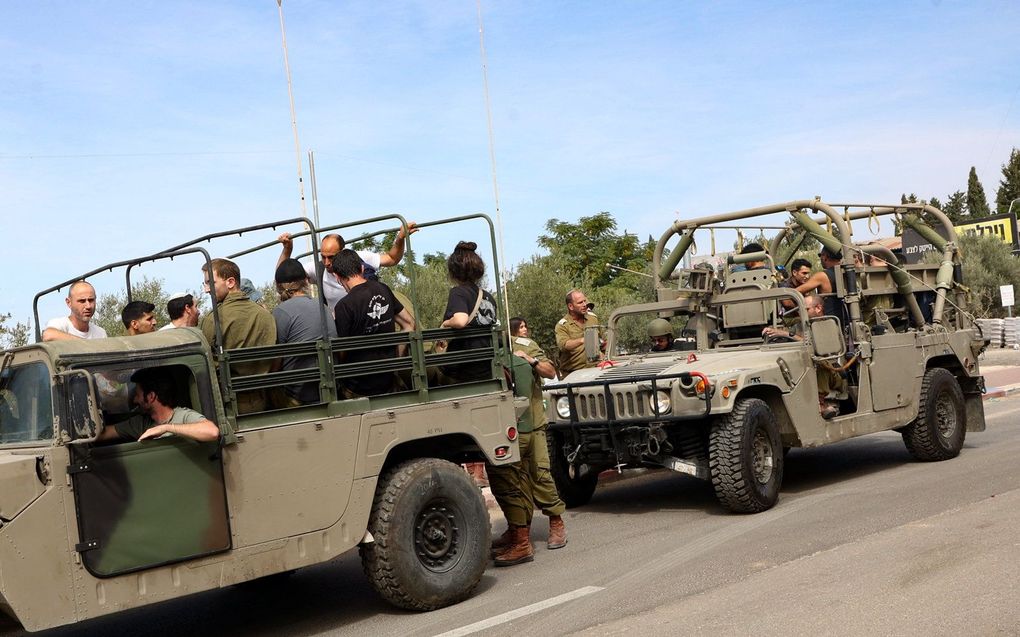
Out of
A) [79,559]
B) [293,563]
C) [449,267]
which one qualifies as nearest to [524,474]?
[449,267]

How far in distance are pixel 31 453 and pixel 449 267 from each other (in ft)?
10.4

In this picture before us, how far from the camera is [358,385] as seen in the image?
22.1 feet

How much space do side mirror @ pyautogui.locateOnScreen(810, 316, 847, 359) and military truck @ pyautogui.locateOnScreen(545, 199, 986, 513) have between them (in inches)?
0.5

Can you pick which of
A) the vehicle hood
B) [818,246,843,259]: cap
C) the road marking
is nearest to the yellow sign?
[818,246,843,259]: cap

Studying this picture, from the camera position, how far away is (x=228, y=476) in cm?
590

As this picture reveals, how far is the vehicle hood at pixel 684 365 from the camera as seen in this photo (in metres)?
9.41

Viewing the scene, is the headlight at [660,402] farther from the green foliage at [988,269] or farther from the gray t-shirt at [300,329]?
the green foliage at [988,269]

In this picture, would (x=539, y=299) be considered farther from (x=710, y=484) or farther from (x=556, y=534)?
(x=556, y=534)

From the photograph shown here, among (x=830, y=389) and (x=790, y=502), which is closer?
(x=790, y=502)

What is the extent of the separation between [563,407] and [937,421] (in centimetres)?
421

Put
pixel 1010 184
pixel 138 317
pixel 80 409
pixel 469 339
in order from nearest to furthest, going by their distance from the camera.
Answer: pixel 80 409
pixel 138 317
pixel 469 339
pixel 1010 184

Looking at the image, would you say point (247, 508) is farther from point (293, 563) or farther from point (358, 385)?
point (358, 385)

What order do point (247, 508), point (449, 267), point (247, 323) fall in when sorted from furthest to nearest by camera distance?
point (449, 267) < point (247, 323) < point (247, 508)

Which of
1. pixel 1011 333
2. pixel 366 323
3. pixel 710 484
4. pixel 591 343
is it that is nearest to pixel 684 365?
pixel 591 343
